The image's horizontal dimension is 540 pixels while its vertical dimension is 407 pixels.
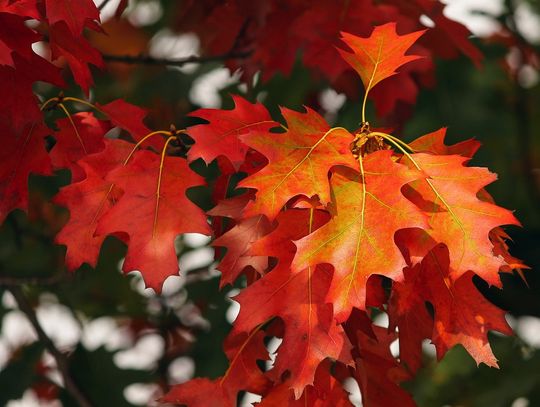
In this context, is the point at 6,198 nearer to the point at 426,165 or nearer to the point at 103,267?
the point at 426,165

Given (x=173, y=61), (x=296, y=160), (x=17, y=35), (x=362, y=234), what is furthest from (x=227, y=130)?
(x=173, y=61)

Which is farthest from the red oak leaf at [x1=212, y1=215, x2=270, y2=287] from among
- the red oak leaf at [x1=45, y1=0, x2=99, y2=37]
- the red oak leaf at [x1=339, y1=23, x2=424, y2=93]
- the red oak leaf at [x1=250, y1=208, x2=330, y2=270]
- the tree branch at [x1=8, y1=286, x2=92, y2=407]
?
the tree branch at [x1=8, y1=286, x2=92, y2=407]

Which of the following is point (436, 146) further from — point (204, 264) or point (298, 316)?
point (204, 264)

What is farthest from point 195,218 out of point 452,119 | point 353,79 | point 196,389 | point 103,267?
point 452,119

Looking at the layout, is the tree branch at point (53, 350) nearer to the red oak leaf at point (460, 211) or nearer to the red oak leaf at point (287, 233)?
the red oak leaf at point (287, 233)

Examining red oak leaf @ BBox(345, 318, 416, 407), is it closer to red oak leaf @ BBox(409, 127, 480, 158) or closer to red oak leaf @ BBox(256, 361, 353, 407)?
red oak leaf @ BBox(256, 361, 353, 407)

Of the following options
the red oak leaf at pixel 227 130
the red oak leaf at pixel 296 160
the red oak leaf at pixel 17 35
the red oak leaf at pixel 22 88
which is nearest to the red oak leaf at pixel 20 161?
the red oak leaf at pixel 22 88

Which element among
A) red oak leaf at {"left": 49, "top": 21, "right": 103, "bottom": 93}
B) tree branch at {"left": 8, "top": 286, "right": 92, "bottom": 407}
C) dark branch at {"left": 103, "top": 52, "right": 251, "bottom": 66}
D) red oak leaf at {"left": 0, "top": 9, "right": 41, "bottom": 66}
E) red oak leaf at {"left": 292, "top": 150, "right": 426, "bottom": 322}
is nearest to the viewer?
red oak leaf at {"left": 292, "top": 150, "right": 426, "bottom": 322}
